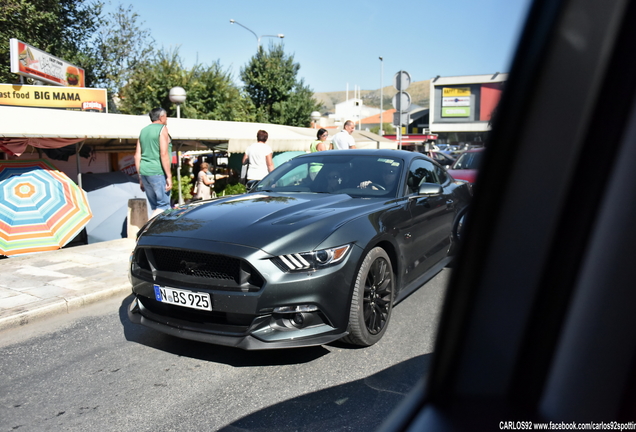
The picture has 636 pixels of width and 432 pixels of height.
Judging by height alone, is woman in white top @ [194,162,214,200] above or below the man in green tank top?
below

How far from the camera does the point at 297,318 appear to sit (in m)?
3.26

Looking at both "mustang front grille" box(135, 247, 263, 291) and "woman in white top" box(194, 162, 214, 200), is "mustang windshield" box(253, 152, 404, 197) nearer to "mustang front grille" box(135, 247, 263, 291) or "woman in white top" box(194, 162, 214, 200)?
"mustang front grille" box(135, 247, 263, 291)

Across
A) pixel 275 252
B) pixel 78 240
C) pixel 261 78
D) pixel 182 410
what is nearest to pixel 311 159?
pixel 275 252

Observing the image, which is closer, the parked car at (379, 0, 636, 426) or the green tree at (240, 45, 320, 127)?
the parked car at (379, 0, 636, 426)

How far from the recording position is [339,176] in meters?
4.92

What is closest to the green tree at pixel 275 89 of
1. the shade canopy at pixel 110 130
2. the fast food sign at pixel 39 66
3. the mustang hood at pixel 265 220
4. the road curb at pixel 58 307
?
the fast food sign at pixel 39 66

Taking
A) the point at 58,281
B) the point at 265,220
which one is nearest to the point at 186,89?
the point at 58,281

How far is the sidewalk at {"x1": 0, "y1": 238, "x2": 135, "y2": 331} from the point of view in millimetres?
4906

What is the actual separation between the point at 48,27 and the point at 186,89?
630cm

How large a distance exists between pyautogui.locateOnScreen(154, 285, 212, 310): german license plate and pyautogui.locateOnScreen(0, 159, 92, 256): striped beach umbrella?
15.9ft

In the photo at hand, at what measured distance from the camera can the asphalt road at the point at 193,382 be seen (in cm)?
287

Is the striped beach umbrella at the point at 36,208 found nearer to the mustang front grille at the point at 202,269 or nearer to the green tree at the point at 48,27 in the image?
the mustang front grille at the point at 202,269

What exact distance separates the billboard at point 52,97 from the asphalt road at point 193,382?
13825 mm

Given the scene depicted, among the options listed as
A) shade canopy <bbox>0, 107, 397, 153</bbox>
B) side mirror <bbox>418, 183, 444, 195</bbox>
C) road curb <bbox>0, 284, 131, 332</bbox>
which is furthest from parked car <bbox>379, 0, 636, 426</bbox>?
shade canopy <bbox>0, 107, 397, 153</bbox>
